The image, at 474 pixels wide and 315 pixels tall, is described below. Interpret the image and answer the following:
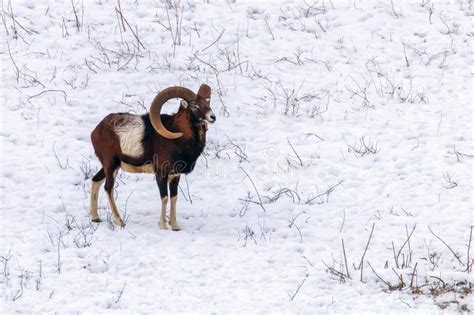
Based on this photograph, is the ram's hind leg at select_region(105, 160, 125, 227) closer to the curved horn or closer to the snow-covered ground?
the snow-covered ground

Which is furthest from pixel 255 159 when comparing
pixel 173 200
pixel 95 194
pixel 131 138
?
pixel 95 194

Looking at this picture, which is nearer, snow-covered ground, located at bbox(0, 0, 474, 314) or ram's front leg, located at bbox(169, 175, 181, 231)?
snow-covered ground, located at bbox(0, 0, 474, 314)

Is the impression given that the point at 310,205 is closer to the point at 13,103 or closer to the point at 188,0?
the point at 13,103

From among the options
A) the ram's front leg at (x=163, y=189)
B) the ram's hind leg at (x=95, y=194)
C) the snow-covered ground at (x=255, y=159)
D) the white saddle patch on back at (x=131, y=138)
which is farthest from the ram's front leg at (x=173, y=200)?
the ram's hind leg at (x=95, y=194)

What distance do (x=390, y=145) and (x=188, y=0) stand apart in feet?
20.1

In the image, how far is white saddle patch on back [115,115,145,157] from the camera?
28.3 ft

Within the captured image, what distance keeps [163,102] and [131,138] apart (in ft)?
1.99

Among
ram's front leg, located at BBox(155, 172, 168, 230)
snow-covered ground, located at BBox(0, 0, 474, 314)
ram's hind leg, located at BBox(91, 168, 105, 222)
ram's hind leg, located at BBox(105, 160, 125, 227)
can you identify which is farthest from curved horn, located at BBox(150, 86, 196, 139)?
snow-covered ground, located at BBox(0, 0, 474, 314)

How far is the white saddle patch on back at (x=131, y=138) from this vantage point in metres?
8.64

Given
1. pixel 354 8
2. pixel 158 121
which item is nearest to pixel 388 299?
pixel 158 121

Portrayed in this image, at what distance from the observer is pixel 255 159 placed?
34.8 ft

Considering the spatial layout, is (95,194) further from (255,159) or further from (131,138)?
(255,159)

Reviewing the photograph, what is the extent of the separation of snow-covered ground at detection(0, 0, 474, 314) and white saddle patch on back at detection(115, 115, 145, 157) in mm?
863

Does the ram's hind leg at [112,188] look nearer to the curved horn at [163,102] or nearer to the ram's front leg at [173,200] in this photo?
the ram's front leg at [173,200]
